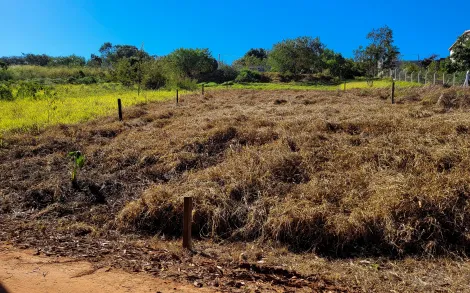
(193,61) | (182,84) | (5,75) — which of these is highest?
(193,61)

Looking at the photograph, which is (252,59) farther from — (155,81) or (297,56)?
(155,81)

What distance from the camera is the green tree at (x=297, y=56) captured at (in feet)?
136

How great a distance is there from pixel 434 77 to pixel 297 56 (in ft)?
78.1

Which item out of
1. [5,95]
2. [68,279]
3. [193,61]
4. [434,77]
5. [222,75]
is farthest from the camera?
[222,75]

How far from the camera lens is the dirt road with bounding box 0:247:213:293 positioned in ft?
8.43

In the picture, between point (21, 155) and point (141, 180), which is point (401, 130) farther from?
point (21, 155)

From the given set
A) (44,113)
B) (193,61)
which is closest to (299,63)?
(193,61)

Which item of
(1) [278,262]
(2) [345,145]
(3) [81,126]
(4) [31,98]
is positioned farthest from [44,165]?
(4) [31,98]

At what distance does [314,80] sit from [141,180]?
35.0 meters

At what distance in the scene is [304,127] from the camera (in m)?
7.18

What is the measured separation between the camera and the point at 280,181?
4.88 meters

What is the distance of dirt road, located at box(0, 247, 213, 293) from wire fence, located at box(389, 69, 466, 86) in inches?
725

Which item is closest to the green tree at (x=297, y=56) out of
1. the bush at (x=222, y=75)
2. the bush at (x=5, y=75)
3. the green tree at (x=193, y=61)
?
the bush at (x=222, y=75)

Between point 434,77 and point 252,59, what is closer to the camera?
point 434,77
